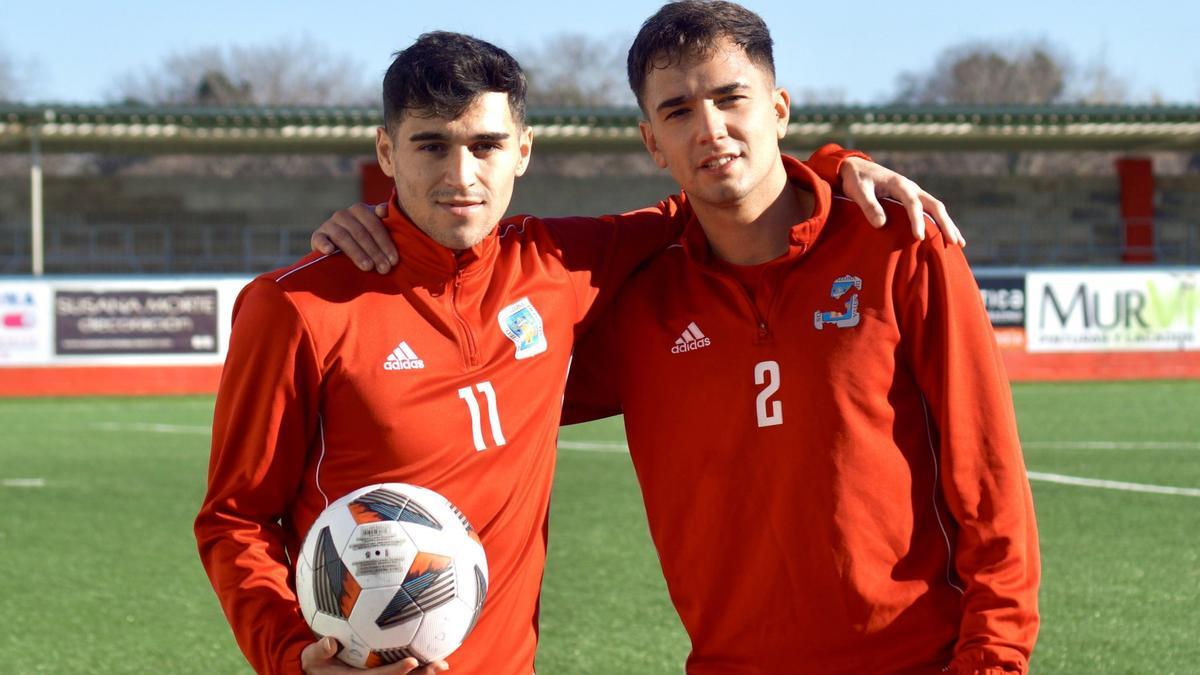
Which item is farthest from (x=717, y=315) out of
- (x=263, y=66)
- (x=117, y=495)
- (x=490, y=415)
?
(x=263, y=66)

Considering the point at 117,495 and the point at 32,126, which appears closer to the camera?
the point at 117,495

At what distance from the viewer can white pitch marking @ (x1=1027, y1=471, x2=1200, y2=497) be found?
962 cm

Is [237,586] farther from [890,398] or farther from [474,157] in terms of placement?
[890,398]

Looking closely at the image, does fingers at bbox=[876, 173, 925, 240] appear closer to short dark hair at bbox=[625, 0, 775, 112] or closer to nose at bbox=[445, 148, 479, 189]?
short dark hair at bbox=[625, 0, 775, 112]

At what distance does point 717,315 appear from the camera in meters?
3.10

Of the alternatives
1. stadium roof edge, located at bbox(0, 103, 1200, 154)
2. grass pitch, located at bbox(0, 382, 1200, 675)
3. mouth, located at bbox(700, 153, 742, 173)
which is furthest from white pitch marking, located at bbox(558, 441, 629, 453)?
stadium roof edge, located at bbox(0, 103, 1200, 154)

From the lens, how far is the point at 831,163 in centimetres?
330

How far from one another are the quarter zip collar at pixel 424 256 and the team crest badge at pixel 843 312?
0.80 metres

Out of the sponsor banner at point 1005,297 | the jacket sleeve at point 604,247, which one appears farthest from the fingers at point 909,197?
the sponsor banner at point 1005,297

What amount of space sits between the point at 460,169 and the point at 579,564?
15.5ft

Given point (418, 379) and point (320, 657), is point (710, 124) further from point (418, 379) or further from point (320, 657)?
point (320, 657)

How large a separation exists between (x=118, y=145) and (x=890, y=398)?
88.0 feet

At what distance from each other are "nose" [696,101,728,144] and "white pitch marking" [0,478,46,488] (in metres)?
9.17

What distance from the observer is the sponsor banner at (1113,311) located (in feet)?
68.5
